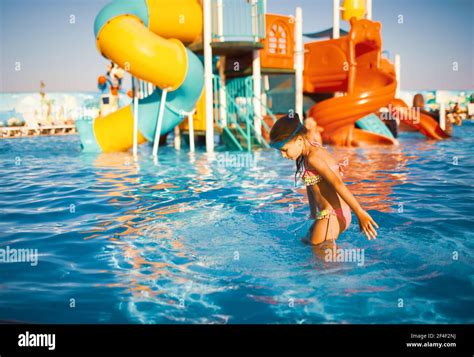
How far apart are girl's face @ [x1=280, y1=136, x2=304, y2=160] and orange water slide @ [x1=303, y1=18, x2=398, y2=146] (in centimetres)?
1054

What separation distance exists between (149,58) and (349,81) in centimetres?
672

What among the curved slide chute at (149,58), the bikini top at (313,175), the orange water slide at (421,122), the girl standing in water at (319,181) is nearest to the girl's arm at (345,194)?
the girl standing in water at (319,181)

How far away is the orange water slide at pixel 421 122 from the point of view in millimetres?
16406

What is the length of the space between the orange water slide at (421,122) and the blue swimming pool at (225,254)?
8.98 m

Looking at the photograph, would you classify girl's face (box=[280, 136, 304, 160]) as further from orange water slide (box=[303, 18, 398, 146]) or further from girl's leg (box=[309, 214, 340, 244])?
orange water slide (box=[303, 18, 398, 146])

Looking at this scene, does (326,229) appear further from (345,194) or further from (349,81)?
(349,81)

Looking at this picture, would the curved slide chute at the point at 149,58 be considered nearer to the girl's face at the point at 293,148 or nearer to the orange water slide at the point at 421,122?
the girl's face at the point at 293,148

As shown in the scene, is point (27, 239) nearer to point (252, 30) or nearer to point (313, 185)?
point (313, 185)

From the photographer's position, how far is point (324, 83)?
1576 cm

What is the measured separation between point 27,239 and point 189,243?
1582 millimetres

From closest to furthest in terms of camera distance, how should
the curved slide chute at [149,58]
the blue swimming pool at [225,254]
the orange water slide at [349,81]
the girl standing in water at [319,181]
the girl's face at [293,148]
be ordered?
the blue swimming pool at [225,254]
the girl standing in water at [319,181]
the girl's face at [293,148]
the curved slide chute at [149,58]
the orange water slide at [349,81]

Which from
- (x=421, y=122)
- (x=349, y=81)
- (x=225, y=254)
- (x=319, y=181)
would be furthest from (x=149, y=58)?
(x=421, y=122)

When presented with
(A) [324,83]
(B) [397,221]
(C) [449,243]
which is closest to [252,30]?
(A) [324,83]

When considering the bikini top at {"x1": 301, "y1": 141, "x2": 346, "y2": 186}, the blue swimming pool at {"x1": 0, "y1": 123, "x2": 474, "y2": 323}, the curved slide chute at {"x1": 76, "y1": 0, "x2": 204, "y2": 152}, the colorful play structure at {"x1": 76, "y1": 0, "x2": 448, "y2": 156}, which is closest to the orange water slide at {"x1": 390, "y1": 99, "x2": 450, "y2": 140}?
the colorful play structure at {"x1": 76, "y1": 0, "x2": 448, "y2": 156}
